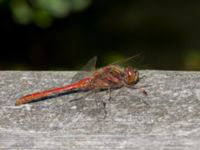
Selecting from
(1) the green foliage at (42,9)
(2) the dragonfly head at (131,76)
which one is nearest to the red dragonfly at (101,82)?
(2) the dragonfly head at (131,76)

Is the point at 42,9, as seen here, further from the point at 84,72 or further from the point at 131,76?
the point at 131,76

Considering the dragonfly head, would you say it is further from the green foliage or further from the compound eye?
the green foliage

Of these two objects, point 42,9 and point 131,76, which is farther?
point 42,9

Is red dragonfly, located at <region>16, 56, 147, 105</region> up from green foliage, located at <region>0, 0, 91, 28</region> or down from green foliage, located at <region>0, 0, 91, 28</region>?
down

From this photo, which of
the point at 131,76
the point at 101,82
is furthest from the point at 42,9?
the point at 131,76

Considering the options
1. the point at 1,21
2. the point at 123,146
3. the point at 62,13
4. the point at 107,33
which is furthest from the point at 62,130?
the point at 107,33

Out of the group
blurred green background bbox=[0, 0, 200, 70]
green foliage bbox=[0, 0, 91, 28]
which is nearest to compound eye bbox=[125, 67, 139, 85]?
green foliage bbox=[0, 0, 91, 28]
